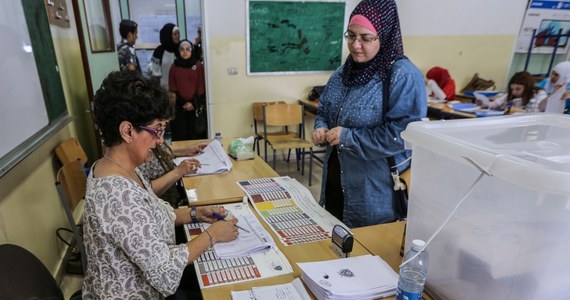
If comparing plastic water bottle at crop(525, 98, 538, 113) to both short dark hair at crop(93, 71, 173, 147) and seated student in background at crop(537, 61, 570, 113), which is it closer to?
seated student in background at crop(537, 61, 570, 113)

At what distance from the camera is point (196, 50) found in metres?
4.65

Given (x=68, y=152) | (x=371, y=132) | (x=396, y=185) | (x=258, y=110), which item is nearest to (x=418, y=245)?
(x=396, y=185)

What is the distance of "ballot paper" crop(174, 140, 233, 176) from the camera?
190 cm

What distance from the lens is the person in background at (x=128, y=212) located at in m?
0.93

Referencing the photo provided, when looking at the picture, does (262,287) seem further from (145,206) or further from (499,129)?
(499,129)

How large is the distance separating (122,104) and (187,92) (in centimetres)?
330

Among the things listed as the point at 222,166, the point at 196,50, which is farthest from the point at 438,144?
the point at 196,50

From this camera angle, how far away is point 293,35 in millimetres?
3924

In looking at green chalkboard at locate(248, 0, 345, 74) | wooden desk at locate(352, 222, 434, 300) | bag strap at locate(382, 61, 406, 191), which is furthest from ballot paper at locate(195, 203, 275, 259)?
green chalkboard at locate(248, 0, 345, 74)

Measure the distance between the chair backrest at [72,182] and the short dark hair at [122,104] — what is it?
0.83 m

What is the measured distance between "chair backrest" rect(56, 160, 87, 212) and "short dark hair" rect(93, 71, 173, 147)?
83 centimetres

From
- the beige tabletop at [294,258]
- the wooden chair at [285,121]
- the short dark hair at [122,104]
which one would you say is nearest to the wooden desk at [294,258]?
the beige tabletop at [294,258]

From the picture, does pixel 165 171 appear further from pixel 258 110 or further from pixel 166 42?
pixel 166 42

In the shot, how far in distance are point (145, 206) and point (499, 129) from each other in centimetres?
98
